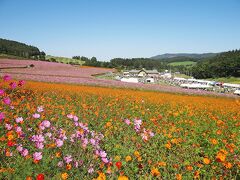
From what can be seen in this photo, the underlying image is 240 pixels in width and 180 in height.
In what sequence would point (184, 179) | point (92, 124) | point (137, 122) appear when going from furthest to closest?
1. point (92, 124)
2. point (137, 122)
3. point (184, 179)

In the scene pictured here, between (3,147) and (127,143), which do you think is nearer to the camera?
(3,147)

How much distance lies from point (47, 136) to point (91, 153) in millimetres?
719

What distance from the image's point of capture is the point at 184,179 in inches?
141

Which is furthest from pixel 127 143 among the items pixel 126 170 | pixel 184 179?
pixel 184 179

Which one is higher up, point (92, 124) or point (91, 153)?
point (91, 153)

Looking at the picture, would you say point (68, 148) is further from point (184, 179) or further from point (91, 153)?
Result: point (184, 179)

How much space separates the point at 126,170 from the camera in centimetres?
370

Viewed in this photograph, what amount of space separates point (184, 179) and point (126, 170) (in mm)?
845

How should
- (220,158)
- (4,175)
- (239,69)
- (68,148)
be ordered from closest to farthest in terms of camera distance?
(4,175) < (220,158) < (68,148) < (239,69)

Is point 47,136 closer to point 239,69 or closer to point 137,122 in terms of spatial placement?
point 137,122

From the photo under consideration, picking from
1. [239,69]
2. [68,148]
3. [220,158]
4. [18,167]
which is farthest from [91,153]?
[239,69]

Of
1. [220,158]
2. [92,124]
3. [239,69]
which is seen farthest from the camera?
[239,69]

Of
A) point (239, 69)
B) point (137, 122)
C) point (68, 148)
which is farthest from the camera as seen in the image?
point (239, 69)

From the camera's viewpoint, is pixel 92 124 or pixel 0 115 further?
pixel 92 124
